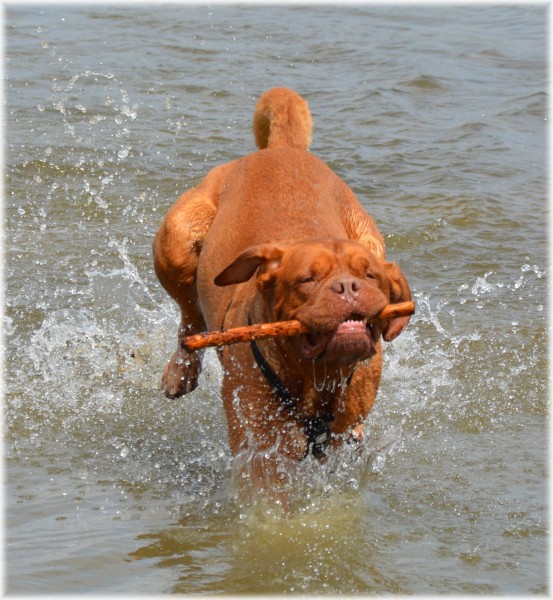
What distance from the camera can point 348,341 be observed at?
4.64 m

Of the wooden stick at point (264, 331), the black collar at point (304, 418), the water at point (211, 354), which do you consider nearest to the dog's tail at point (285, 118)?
the water at point (211, 354)

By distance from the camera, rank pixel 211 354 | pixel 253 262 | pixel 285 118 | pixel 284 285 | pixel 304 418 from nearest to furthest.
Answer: pixel 284 285
pixel 253 262
pixel 304 418
pixel 285 118
pixel 211 354

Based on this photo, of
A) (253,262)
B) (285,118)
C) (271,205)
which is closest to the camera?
(253,262)

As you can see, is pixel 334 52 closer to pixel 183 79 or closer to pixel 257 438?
pixel 183 79

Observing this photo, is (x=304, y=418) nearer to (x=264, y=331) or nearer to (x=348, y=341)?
(x=264, y=331)

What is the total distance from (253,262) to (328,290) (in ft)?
1.88

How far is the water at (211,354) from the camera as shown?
16.4 feet

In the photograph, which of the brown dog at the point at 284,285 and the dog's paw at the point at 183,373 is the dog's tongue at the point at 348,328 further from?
the dog's paw at the point at 183,373

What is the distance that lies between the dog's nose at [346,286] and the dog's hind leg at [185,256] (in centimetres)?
170

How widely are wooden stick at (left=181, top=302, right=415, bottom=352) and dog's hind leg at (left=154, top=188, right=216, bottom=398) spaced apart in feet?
3.99

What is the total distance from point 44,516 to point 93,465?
0.75 meters

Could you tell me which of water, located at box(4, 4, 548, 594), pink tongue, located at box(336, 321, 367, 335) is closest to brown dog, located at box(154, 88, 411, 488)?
pink tongue, located at box(336, 321, 367, 335)

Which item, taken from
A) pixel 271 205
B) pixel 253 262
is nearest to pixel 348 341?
pixel 253 262

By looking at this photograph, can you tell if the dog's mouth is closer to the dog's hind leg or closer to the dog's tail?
the dog's hind leg
